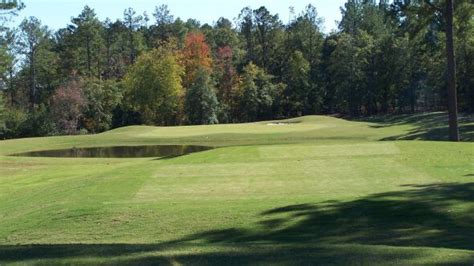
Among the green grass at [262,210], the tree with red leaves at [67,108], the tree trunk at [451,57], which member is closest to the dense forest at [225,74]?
the tree with red leaves at [67,108]

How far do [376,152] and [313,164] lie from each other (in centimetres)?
347

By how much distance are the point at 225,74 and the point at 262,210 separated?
240 ft

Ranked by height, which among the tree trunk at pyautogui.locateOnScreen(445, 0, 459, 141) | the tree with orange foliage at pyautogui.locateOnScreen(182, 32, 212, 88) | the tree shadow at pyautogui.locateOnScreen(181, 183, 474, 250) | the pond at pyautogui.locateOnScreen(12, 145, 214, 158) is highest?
the tree with orange foliage at pyautogui.locateOnScreen(182, 32, 212, 88)

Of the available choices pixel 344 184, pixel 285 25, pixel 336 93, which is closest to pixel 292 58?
pixel 336 93

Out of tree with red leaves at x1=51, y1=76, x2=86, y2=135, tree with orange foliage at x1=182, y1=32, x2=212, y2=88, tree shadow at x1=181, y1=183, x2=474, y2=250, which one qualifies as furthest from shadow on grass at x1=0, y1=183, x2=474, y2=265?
tree with orange foliage at x1=182, y1=32, x2=212, y2=88

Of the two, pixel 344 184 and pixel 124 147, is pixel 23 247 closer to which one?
pixel 344 184

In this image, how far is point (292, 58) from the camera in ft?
287

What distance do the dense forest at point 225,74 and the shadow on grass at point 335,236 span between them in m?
47.1

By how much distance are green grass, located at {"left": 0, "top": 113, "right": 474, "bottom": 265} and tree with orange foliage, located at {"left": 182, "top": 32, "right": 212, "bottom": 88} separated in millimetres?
59347

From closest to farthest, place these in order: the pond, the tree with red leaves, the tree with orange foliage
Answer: the pond → the tree with red leaves → the tree with orange foliage

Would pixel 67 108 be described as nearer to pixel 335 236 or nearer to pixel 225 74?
pixel 225 74

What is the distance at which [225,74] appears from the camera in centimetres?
8412

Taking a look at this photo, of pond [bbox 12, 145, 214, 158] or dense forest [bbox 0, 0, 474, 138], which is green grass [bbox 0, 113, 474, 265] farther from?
dense forest [bbox 0, 0, 474, 138]

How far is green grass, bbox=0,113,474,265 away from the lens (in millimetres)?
6668
